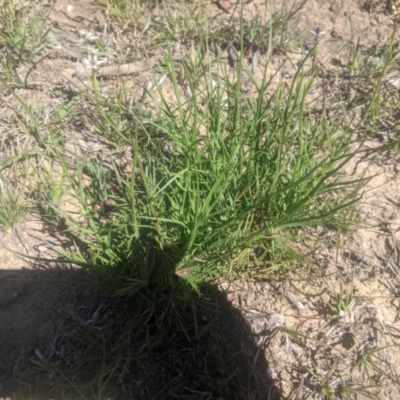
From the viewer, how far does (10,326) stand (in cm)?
207

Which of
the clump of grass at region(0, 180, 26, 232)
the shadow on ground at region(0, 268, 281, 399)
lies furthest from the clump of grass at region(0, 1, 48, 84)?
the shadow on ground at region(0, 268, 281, 399)

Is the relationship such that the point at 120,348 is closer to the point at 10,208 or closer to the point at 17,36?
the point at 10,208

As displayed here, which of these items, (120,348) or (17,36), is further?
(17,36)

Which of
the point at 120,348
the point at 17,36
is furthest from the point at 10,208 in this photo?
the point at 17,36

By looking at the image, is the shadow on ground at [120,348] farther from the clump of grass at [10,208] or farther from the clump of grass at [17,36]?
the clump of grass at [17,36]

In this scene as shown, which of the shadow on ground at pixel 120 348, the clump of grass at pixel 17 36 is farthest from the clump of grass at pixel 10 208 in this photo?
the clump of grass at pixel 17 36

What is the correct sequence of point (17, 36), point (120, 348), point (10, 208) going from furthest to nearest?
point (17, 36), point (10, 208), point (120, 348)

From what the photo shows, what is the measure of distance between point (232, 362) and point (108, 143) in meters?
1.27

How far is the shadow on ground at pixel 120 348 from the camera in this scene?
76.3 inches

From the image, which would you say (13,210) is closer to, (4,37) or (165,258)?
(165,258)

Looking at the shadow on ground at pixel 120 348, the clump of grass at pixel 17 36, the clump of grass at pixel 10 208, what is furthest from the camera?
the clump of grass at pixel 17 36

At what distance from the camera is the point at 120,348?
1.96m

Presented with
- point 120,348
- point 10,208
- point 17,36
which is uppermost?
point 17,36

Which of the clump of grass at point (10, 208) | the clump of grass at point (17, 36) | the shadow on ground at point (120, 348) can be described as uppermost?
the clump of grass at point (17, 36)
